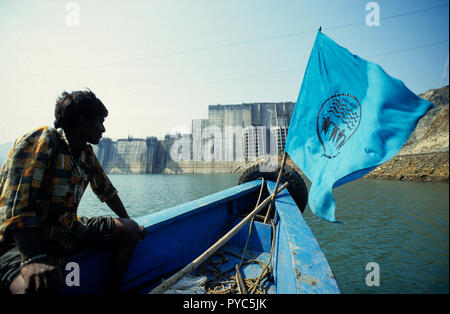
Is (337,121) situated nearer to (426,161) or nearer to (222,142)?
(426,161)

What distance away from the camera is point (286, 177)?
362 cm

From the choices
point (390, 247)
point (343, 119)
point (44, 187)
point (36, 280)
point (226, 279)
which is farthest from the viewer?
point (390, 247)

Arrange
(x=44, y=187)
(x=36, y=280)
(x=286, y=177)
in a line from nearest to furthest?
(x=36, y=280) → (x=44, y=187) → (x=286, y=177)

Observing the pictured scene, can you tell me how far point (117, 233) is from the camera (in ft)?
4.65

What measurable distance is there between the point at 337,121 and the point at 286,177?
1.96 meters

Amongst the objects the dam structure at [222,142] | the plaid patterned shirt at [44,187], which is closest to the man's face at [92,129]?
the plaid patterned shirt at [44,187]

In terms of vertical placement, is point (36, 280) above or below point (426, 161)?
below

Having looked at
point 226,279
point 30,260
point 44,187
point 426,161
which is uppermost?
point 426,161

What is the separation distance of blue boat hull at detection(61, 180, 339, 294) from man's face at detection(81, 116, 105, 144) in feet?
2.57

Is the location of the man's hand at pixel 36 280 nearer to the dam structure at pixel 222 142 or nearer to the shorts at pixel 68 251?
the shorts at pixel 68 251

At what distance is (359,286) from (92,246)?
3385 mm

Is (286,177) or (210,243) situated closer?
(210,243)

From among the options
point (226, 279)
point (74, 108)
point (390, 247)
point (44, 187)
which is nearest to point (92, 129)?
point (74, 108)
